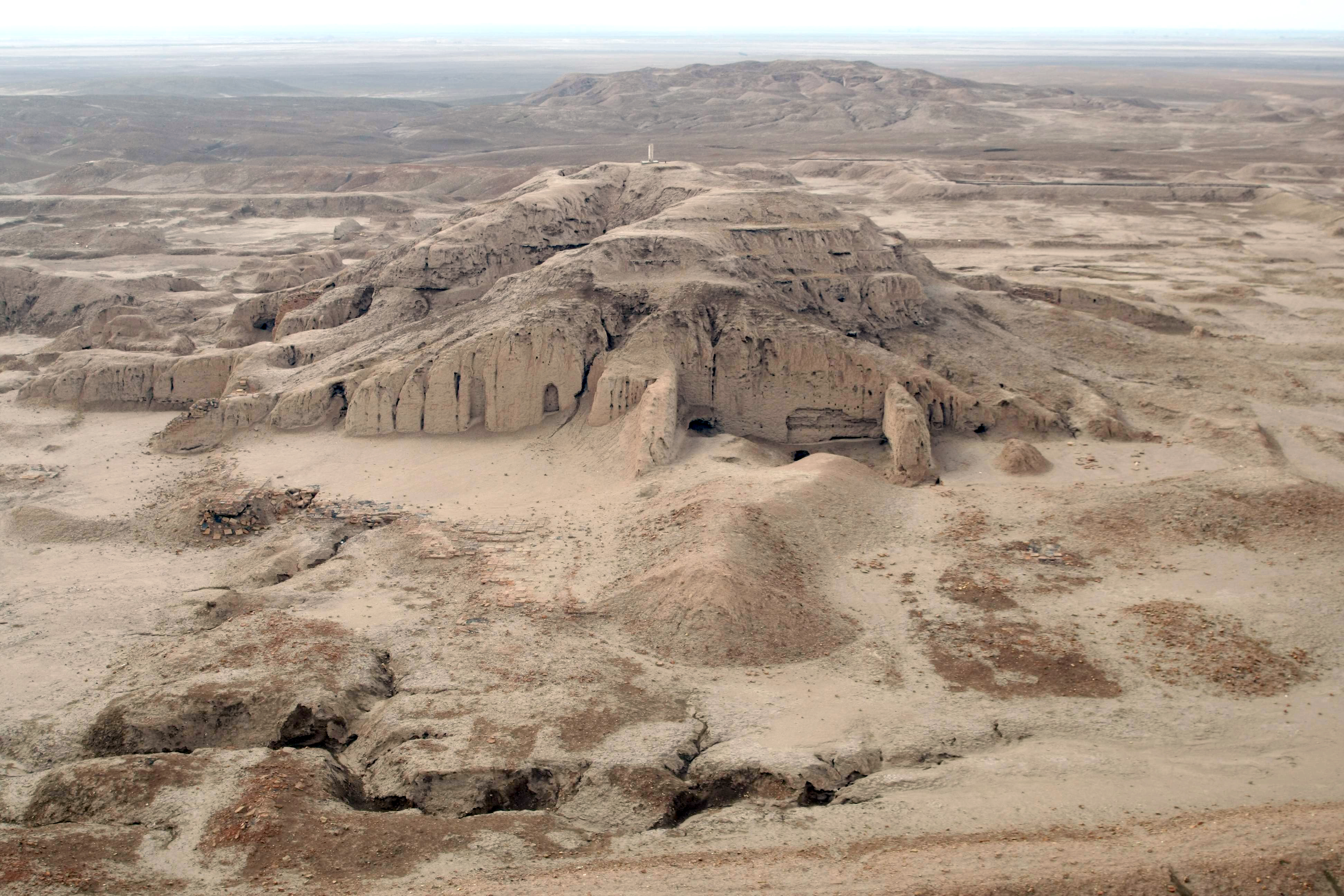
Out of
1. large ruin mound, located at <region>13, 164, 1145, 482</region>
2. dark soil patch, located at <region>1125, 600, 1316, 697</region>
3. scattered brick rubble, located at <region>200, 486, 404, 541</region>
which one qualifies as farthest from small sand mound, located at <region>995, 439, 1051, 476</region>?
scattered brick rubble, located at <region>200, 486, 404, 541</region>

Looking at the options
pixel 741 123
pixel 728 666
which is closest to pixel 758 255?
pixel 728 666

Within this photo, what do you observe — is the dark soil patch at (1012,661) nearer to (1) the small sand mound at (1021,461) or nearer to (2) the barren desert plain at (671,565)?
(2) the barren desert plain at (671,565)

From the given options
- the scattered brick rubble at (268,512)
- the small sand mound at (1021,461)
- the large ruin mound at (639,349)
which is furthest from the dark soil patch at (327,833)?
the small sand mound at (1021,461)

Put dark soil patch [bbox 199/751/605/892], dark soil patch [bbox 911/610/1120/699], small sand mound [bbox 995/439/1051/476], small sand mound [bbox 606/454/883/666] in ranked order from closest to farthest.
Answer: dark soil patch [bbox 199/751/605/892] < dark soil patch [bbox 911/610/1120/699] < small sand mound [bbox 606/454/883/666] < small sand mound [bbox 995/439/1051/476]

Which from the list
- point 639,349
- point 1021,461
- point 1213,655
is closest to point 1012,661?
point 1213,655

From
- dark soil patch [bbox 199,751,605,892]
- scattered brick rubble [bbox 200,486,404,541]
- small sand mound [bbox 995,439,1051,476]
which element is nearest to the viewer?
dark soil patch [bbox 199,751,605,892]

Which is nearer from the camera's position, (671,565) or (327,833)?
(327,833)

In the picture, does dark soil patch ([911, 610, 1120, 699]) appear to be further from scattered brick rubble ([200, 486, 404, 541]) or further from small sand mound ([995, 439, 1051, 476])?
scattered brick rubble ([200, 486, 404, 541])

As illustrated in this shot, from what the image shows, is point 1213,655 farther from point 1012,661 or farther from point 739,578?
point 739,578
